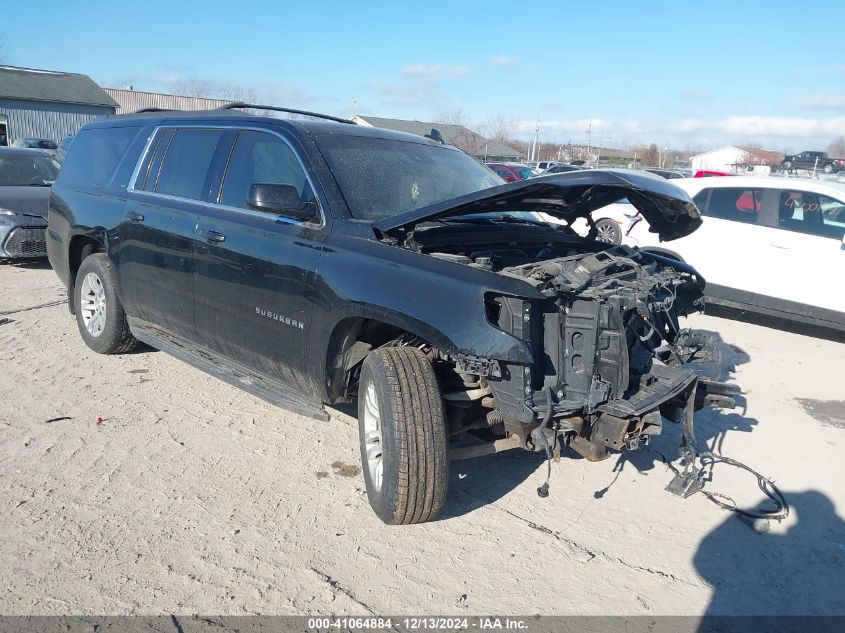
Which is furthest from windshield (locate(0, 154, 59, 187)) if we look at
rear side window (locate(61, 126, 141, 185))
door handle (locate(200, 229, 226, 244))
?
door handle (locate(200, 229, 226, 244))

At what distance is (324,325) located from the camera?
3.80 m

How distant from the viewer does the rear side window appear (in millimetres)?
5790

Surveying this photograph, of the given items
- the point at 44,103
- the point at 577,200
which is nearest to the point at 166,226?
the point at 577,200

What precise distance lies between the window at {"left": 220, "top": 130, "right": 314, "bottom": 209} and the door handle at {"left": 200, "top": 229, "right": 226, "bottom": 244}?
20 cm

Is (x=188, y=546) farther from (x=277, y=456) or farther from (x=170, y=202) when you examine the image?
(x=170, y=202)

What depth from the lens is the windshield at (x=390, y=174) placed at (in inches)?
162

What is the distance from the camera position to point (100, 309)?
19.9 ft

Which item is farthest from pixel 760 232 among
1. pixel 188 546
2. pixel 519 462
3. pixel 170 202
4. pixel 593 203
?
pixel 188 546

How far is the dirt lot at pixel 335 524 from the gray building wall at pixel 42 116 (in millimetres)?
41613

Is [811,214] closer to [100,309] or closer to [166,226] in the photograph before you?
[166,226]

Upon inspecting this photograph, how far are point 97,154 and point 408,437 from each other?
170 inches

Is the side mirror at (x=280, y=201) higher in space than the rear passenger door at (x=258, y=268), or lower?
higher

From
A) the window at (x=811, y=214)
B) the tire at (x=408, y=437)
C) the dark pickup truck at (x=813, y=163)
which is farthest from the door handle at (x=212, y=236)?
the dark pickup truck at (x=813, y=163)

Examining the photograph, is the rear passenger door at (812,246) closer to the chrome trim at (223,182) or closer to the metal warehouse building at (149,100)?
the chrome trim at (223,182)
